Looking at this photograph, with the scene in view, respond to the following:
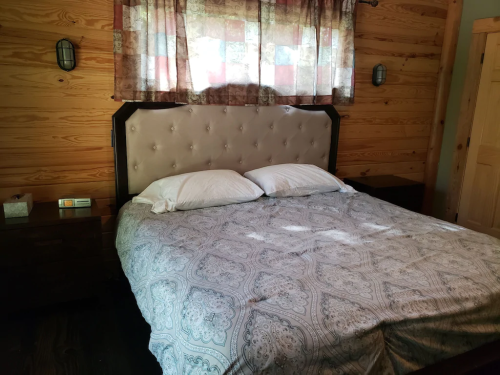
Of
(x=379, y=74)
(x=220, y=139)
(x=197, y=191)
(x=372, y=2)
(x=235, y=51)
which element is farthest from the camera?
(x=379, y=74)

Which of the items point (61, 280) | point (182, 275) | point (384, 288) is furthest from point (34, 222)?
point (384, 288)

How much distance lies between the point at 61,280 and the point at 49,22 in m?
1.51

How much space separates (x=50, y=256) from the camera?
2.19 meters

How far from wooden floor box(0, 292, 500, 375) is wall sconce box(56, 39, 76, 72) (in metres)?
1.45

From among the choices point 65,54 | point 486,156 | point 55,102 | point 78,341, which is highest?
point 65,54

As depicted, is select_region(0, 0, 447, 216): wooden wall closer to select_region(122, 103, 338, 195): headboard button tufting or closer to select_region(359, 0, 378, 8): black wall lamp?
select_region(122, 103, 338, 195): headboard button tufting

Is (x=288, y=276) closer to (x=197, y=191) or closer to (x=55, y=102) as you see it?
(x=197, y=191)

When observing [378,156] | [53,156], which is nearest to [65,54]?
[53,156]

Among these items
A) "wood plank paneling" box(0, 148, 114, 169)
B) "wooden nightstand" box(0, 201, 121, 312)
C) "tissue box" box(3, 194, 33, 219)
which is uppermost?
"wood plank paneling" box(0, 148, 114, 169)

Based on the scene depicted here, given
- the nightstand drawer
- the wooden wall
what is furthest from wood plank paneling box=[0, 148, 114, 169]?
the nightstand drawer

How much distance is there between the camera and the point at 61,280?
2244 mm

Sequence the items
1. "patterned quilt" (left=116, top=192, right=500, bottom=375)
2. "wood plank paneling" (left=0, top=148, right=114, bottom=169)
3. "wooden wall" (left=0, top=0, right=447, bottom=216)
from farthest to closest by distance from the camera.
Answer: "wood plank paneling" (left=0, top=148, right=114, bottom=169) → "wooden wall" (left=0, top=0, right=447, bottom=216) → "patterned quilt" (left=116, top=192, right=500, bottom=375)

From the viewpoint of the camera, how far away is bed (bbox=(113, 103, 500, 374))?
48.1 inches

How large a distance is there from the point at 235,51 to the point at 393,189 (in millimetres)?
1697
